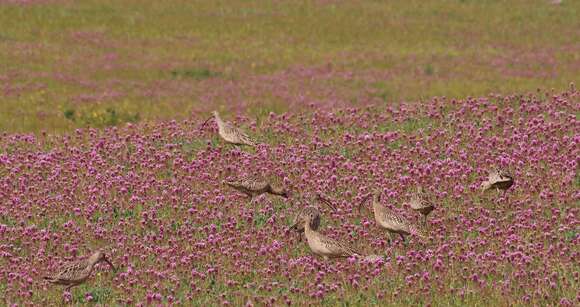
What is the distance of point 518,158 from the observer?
17.2 meters

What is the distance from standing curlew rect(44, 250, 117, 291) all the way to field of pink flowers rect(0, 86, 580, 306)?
225 mm

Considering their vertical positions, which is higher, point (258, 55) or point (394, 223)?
point (394, 223)

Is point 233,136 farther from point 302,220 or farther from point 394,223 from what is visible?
point 394,223

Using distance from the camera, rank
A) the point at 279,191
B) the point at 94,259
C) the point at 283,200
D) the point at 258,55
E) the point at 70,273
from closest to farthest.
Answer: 1. the point at 70,273
2. the point at 94,259
3. the point at 279,191
4. the point at 283,200
5. the point at 258,55

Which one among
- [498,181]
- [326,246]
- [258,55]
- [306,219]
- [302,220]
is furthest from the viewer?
[258,55]

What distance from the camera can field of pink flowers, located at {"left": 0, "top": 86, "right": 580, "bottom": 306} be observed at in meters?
13.1

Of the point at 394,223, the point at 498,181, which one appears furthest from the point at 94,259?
the point at 498,181

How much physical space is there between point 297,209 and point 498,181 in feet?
9.07

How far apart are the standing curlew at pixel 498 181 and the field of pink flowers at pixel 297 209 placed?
0.77 feet

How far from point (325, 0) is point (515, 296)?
3868cm

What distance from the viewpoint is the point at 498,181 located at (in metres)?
15.2

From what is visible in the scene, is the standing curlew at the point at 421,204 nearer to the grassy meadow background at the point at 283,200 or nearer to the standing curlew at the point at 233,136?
the grassy meadow background at the point at 283,200

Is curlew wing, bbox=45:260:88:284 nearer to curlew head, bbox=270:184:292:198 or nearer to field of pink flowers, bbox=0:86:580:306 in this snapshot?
field of pink flowers, bbox=0:86:580:306

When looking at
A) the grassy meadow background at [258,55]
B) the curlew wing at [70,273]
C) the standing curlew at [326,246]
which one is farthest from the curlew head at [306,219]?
the grassy meadow background at [258,55]
